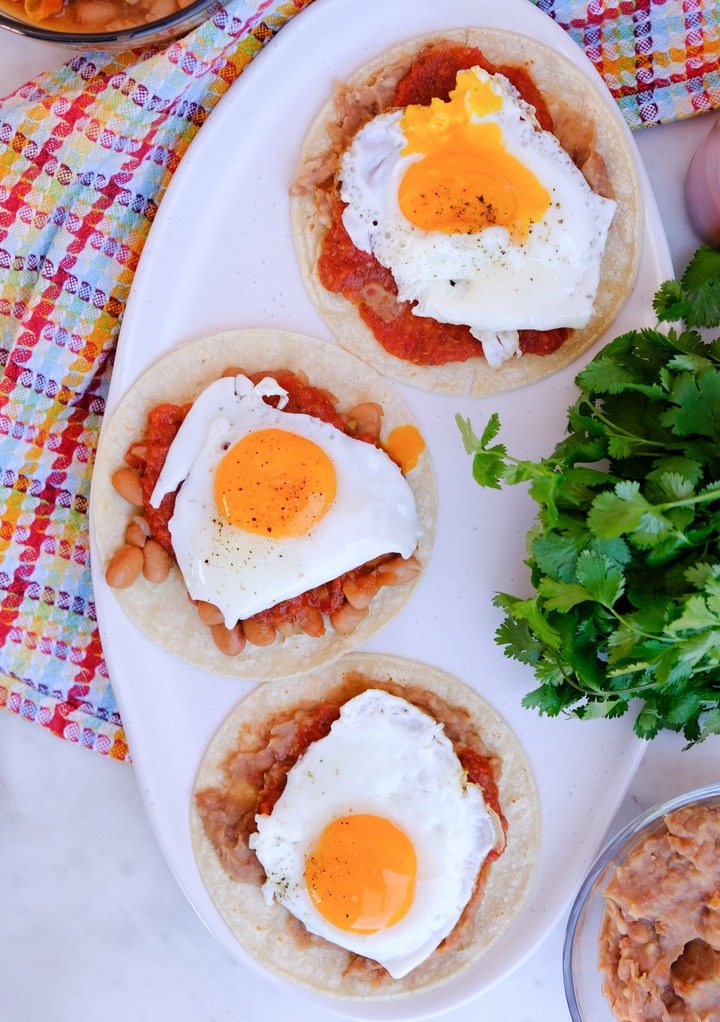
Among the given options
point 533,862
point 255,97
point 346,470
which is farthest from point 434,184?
point 533,862

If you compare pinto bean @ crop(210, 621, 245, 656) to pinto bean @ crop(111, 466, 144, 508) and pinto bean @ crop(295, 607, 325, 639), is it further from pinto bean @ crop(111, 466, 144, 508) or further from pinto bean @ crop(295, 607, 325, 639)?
pinto bean @ crop(111, 466, 144, 508)

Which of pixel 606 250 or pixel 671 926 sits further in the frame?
pixel 606 250

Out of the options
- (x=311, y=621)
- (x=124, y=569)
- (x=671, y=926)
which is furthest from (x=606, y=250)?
(x=671, y=926)

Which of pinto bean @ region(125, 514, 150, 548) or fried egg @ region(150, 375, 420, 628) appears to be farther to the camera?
pinto bean @ region(125, 514, 150, 548)

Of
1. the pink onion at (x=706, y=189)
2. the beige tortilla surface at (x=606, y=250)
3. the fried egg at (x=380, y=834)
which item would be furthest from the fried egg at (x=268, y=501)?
the pink onion at (x=706, y=189)

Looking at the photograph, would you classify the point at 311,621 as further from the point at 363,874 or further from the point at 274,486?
the point at 363,874

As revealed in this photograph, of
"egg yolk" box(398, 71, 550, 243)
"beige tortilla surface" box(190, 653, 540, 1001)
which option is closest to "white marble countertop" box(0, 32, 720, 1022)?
"beige tortilla surface" box(190, 653, 540, 1001)
